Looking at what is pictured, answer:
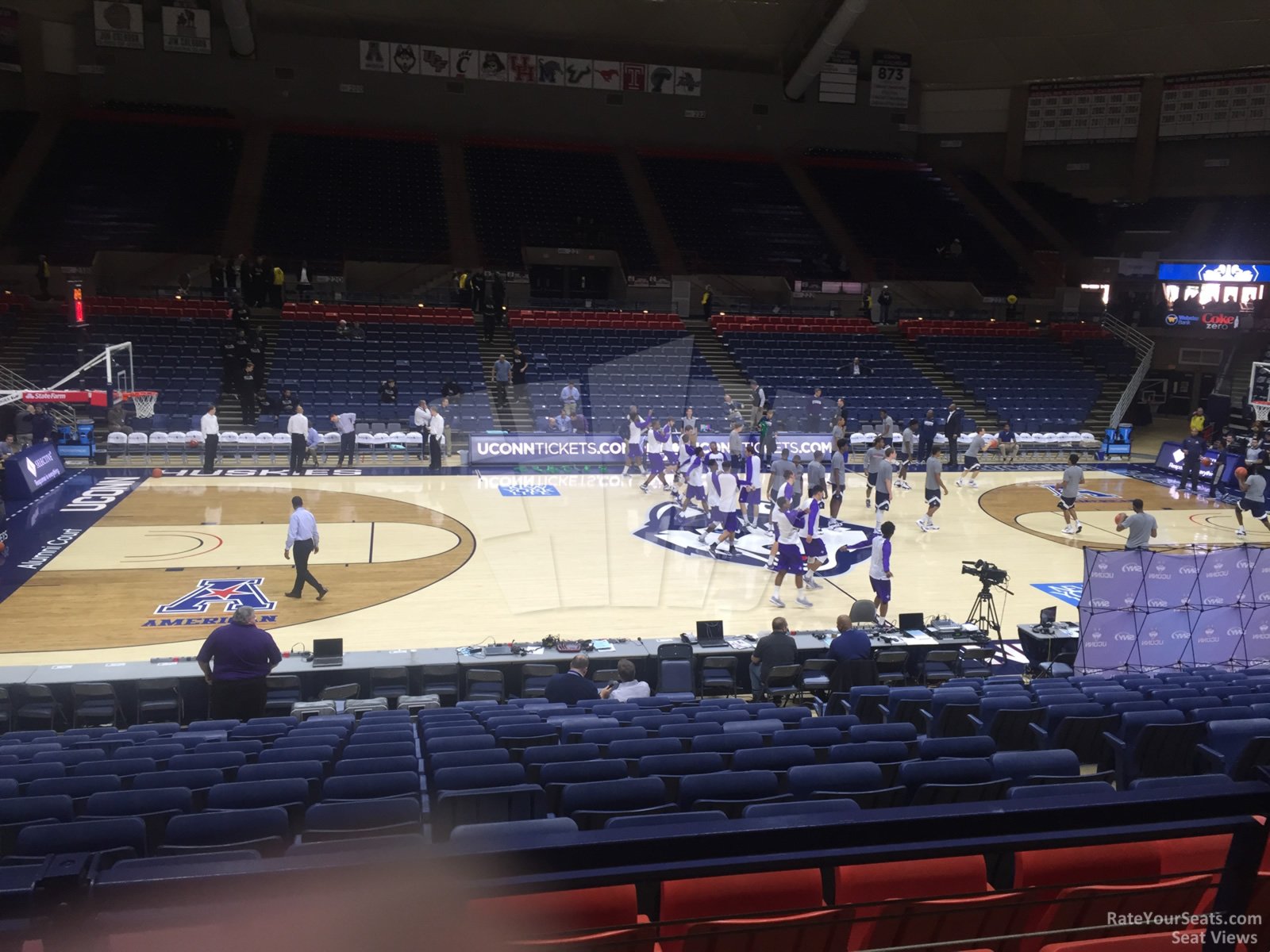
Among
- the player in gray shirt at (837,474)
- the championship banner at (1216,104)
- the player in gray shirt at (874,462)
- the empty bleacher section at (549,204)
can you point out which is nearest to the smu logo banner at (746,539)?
the player in gray shirt at (837,474)

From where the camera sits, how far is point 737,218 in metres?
38.4

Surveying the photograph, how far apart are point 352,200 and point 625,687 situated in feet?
98.4

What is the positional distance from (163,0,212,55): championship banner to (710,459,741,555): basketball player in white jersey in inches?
1140

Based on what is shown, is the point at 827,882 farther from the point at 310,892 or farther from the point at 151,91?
the point at 151,91

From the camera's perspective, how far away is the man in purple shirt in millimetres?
8961

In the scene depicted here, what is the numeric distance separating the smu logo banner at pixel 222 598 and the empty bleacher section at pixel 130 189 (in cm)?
2113

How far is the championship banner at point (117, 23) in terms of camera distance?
33344mm

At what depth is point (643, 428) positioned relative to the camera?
23.5m

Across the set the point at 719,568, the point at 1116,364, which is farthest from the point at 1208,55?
the point at 719,568

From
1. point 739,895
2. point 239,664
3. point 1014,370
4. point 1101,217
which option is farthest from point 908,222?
point 739,895

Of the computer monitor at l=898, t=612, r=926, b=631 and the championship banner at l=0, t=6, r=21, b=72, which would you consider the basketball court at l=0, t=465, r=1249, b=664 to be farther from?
the championship banner at l=0, t=6, r=21, b=72

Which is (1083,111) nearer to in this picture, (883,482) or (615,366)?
(615,366)

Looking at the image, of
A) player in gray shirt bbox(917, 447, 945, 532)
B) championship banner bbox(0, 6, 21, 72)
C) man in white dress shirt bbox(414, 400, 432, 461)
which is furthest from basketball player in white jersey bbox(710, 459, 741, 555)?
championship banner bbox(0, 6, 21, 72)

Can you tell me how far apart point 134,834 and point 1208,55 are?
129 feet
